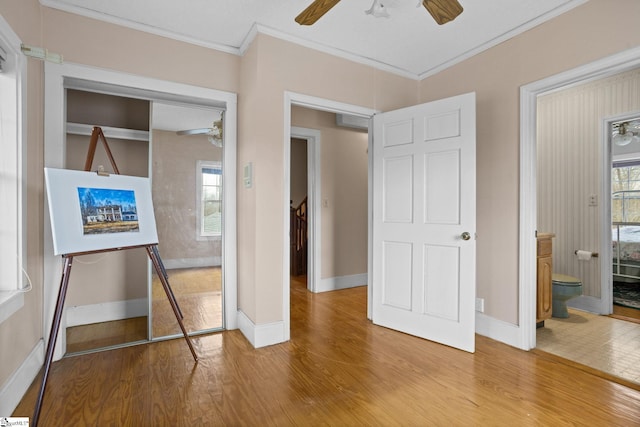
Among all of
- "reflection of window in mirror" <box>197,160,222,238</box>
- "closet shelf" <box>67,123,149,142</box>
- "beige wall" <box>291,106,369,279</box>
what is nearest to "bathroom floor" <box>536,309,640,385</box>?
"beige wall" <box>291,106,369,279</box>

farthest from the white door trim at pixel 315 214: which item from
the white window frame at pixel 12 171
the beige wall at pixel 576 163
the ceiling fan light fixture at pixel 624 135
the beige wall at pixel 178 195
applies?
the ceiling fan light fixture at pixel 624 135

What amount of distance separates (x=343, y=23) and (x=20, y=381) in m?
3.25

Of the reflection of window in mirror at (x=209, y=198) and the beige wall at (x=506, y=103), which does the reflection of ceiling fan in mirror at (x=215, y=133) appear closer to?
the reflection of window in mirror at (x=209, y=198)

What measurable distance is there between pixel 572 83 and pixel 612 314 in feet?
8.64

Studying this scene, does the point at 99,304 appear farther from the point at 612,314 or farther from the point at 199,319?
the point at 612,314

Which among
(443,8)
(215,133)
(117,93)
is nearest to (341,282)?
(215,133)

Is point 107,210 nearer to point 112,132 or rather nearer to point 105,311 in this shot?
point 112,132

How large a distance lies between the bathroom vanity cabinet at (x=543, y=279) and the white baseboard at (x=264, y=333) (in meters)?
2.29

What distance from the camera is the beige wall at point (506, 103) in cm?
229

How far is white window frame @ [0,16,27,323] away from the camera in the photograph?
6.31ft

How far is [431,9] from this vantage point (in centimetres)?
195

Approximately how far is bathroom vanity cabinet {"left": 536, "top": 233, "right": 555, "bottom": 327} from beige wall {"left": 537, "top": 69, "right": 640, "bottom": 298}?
1067mm

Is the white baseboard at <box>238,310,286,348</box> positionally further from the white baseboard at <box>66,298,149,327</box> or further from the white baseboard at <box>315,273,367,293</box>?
the white baseboard at <box>315,273,367,293</box>

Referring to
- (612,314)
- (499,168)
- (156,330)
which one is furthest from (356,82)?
(612,314)
